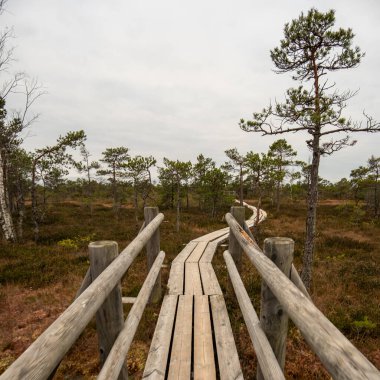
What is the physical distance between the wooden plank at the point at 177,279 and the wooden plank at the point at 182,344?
575 millimetres

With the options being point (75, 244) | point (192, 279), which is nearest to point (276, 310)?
point (192, 279)

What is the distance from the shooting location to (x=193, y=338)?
338 centimetres

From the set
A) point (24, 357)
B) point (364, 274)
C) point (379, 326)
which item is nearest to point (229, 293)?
point (379, 326)

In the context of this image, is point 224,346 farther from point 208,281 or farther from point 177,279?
point 177,279

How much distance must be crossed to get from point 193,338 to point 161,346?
0.52 m

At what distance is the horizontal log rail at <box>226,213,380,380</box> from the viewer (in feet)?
3.07

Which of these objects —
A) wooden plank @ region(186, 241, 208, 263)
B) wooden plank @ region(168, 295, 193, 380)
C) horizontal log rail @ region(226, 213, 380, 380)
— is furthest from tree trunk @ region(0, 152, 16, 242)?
horizontal log rail @ region(226, 213, 380, 380)

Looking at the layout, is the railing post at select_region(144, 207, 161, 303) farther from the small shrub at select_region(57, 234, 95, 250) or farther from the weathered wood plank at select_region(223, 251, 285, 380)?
the small shrub at select_region(57, 234, 95, 250)

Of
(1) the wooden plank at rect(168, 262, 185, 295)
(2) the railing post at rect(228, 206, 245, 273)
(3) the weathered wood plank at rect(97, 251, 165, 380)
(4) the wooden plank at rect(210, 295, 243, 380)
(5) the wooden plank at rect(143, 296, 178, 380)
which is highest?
(2) the railing post at rect(228, 206, 245, 273)

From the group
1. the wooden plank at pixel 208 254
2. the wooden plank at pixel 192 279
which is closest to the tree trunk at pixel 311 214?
the wooden plank at pixel 208 254

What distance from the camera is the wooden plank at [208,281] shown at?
4862 mm

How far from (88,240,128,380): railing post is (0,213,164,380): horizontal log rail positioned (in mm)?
203

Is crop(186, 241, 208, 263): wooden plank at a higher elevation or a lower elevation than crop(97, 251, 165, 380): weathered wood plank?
lower

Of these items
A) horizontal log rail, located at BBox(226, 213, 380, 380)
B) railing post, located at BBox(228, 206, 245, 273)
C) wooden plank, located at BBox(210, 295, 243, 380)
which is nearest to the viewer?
horizontal log rail, located at BBox(226, 213, 380, 380)
